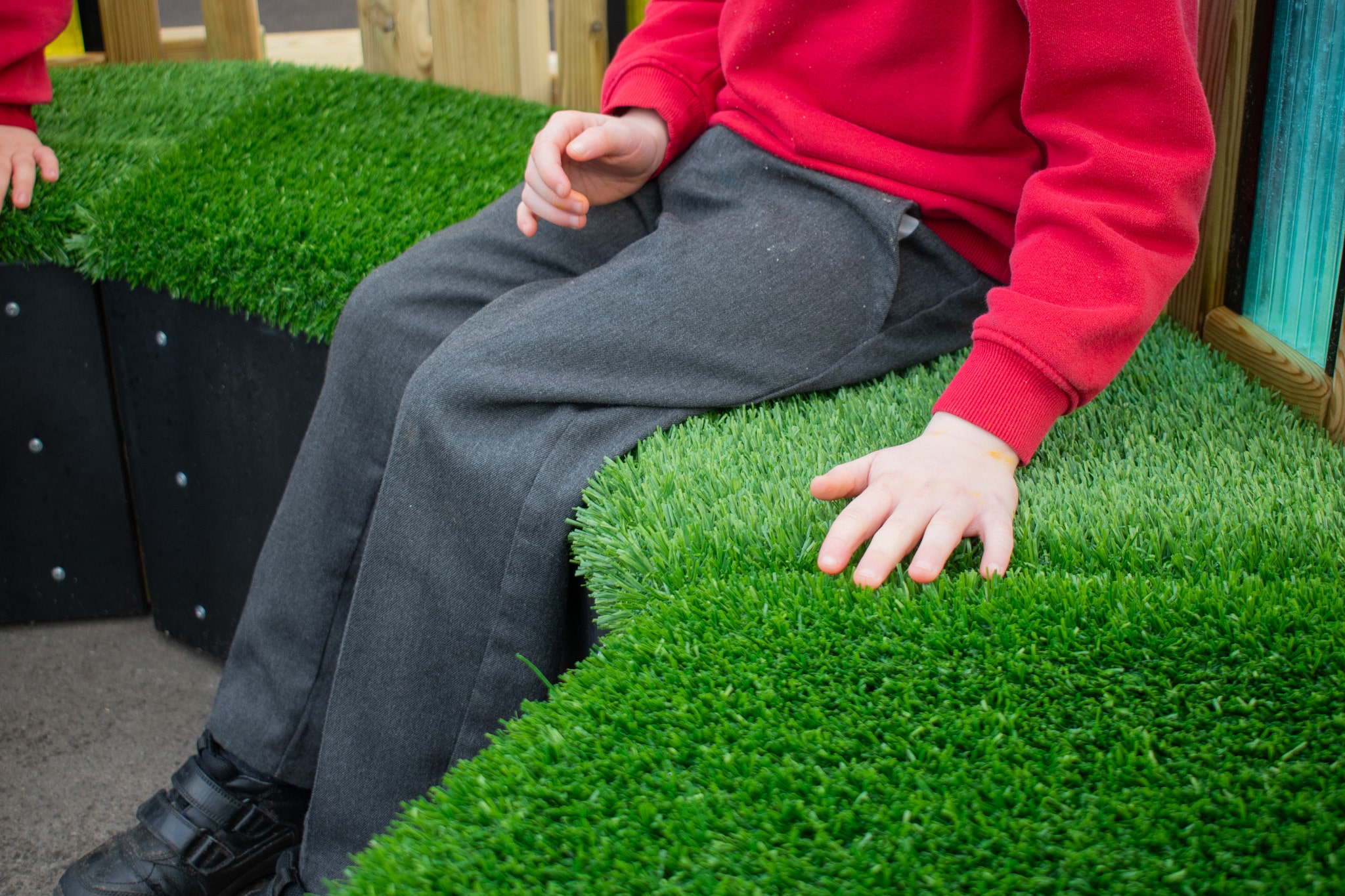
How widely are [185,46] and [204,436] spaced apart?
4.01ft

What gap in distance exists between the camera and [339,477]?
1140 mm

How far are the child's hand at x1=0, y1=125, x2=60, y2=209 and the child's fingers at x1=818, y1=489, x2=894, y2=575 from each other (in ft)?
4.46

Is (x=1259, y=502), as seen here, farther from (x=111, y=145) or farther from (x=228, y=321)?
(x=111, y=145)

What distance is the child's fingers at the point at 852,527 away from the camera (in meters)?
0.76

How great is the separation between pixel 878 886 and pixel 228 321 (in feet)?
4.04

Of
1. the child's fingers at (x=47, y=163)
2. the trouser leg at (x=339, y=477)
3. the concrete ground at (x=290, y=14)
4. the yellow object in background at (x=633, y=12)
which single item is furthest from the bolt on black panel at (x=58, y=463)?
the concrete ground at (x=290, y=14)

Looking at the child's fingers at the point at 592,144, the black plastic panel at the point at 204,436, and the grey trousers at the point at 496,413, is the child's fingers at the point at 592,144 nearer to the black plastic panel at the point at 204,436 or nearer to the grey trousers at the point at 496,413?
the grey trousers at the point at 496,413

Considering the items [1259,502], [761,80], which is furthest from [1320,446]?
[761,80]

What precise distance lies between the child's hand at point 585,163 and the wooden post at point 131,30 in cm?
152

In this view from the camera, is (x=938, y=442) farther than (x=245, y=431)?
No

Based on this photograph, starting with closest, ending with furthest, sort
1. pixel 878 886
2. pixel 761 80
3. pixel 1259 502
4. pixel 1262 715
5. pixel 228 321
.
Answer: pixel 878 886 < pixel 1262 715 < pixel 1259 502 < pixel 761 80 < pixel 228 321

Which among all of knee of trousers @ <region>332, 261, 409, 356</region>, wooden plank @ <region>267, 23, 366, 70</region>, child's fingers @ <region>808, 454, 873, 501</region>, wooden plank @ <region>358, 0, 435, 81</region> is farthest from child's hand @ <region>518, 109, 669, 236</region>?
wooden plank @ <region>267, 23, 366, 70</region>

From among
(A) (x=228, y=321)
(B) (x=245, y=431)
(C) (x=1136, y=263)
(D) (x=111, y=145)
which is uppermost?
(C) (x=1136, y=263)

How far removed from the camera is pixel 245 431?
1509mm
